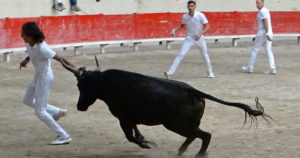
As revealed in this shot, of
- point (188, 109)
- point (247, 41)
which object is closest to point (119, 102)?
point (188, 109)

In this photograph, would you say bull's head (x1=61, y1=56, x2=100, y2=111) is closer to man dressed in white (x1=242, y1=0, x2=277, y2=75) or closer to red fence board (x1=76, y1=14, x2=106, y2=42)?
man dressed in white (x1=242, y1=0, x2=277, y2=75)

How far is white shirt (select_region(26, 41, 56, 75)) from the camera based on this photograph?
25.9ft

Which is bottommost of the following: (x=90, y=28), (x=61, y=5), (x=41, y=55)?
(x=90, y=28)

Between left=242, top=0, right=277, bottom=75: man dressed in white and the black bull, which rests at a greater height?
the black bull

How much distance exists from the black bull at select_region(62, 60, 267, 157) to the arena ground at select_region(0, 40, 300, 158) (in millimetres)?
487

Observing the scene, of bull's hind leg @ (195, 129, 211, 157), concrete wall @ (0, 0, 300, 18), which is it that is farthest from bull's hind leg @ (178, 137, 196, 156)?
concrete wall @ (0, 0, 300, 18)

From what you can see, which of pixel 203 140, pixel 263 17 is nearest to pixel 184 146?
pixel 203 140

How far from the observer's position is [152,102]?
23.7 feet

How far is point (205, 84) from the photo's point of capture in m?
13.5

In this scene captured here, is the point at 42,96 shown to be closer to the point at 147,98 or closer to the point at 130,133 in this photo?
the point at 130,133

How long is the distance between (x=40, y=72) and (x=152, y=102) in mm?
1547

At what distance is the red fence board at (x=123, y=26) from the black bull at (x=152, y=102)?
413 inches

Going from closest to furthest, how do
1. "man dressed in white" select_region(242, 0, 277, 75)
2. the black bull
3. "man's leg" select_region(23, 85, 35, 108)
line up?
the black bull → "man's leg" select_region(23, 85, 35, 108) → "man dressed in white" select_region(242, 0, 277, 75)

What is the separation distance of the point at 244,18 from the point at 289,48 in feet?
6.82
